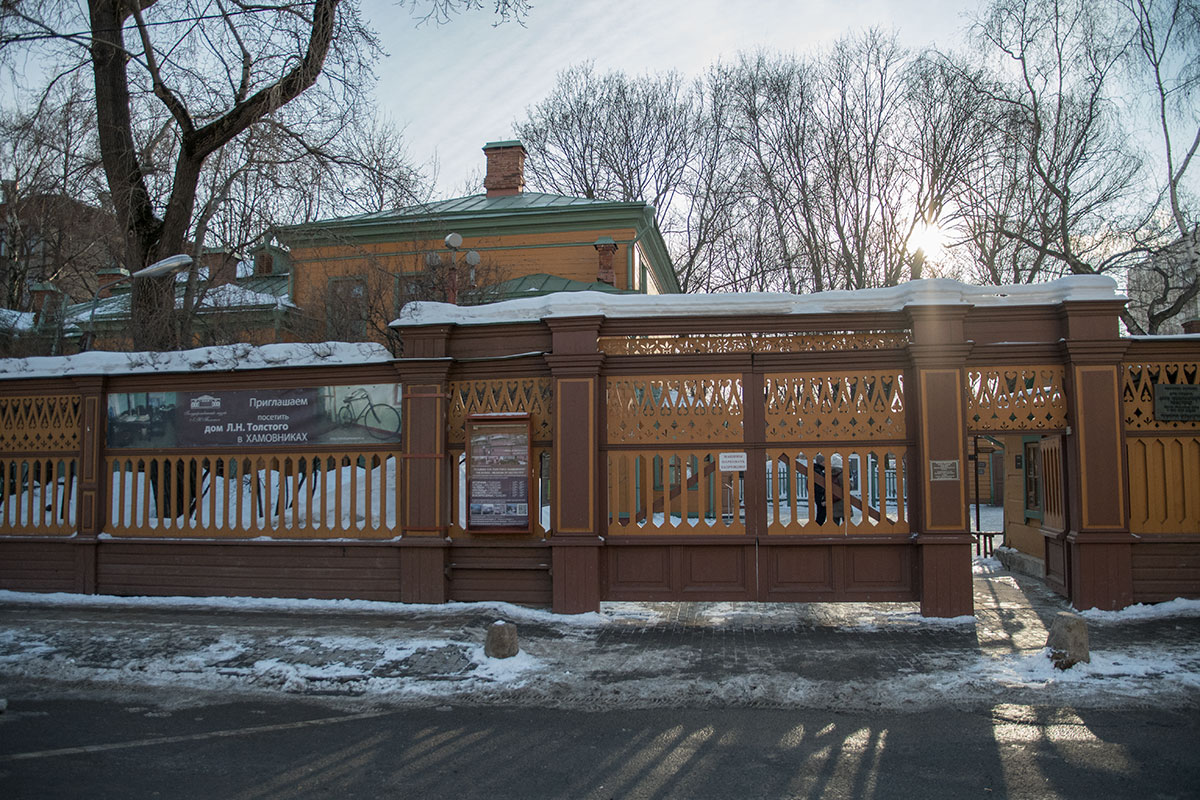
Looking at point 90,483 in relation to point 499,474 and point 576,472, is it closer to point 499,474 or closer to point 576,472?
point 499,474

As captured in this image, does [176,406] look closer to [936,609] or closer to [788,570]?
[788,570]

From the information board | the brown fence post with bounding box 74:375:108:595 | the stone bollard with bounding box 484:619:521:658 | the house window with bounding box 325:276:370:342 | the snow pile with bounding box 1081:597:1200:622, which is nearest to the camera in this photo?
the stone bollard with bounding box 484:619:521:658

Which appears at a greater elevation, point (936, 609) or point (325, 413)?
point (325, 413)

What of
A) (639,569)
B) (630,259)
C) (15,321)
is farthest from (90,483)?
(630,259)

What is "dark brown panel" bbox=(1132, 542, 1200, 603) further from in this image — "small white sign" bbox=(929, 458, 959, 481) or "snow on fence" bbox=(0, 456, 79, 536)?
"snow on fence" bbox=(0, 456, 79, 536)

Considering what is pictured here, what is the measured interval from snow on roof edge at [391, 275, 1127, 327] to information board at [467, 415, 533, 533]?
1180 millimetres

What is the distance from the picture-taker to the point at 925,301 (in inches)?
329

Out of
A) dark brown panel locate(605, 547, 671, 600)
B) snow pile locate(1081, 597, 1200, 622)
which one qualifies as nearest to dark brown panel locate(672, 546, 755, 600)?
dark brown panel locate(605, 547, 671, 600)

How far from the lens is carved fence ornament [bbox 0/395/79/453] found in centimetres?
1023

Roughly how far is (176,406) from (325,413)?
194cm

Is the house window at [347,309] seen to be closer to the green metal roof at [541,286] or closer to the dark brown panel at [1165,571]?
the green metal roof at [541,286]

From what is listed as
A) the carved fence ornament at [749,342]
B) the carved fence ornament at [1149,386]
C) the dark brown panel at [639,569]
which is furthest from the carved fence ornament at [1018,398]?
the dark brown panel at [639,569]

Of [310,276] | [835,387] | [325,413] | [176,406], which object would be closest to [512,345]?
[325,413]

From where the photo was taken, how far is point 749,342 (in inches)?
347
